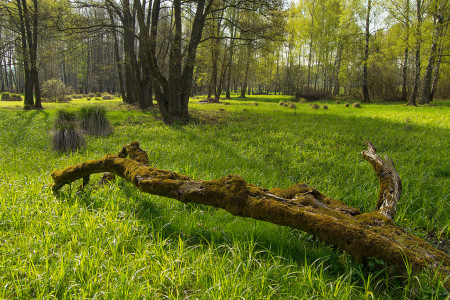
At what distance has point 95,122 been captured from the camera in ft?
29.3

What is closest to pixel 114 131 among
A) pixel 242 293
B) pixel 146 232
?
pixel 146 232

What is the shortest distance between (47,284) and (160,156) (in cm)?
419

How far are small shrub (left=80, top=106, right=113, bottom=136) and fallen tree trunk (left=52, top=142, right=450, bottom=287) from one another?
21.1 feet

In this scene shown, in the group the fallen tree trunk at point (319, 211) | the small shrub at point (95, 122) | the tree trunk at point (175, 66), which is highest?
the tree trunk at point (175, 66)

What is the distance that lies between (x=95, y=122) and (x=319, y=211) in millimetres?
8833

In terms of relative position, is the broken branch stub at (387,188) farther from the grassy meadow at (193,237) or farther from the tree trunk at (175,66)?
the tree trunk at (175,66)

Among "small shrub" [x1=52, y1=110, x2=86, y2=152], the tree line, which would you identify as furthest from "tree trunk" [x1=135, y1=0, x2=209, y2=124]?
"small shrub" [x1=52, y1=110, x2=86, y2=152]

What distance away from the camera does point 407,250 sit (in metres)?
1.82

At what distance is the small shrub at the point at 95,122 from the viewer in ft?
29.0

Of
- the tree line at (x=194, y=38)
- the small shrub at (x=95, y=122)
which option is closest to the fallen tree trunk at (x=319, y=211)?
the small shrub at (x=95, y=122)

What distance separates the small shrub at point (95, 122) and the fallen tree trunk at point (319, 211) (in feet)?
21.1

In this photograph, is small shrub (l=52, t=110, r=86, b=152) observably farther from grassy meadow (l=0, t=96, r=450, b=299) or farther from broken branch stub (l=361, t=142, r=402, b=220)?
broken branch stub (l=361, t=142, r=402, b=220)

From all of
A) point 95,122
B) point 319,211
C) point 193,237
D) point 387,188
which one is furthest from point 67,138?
point 387,188

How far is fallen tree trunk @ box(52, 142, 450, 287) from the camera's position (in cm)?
183
